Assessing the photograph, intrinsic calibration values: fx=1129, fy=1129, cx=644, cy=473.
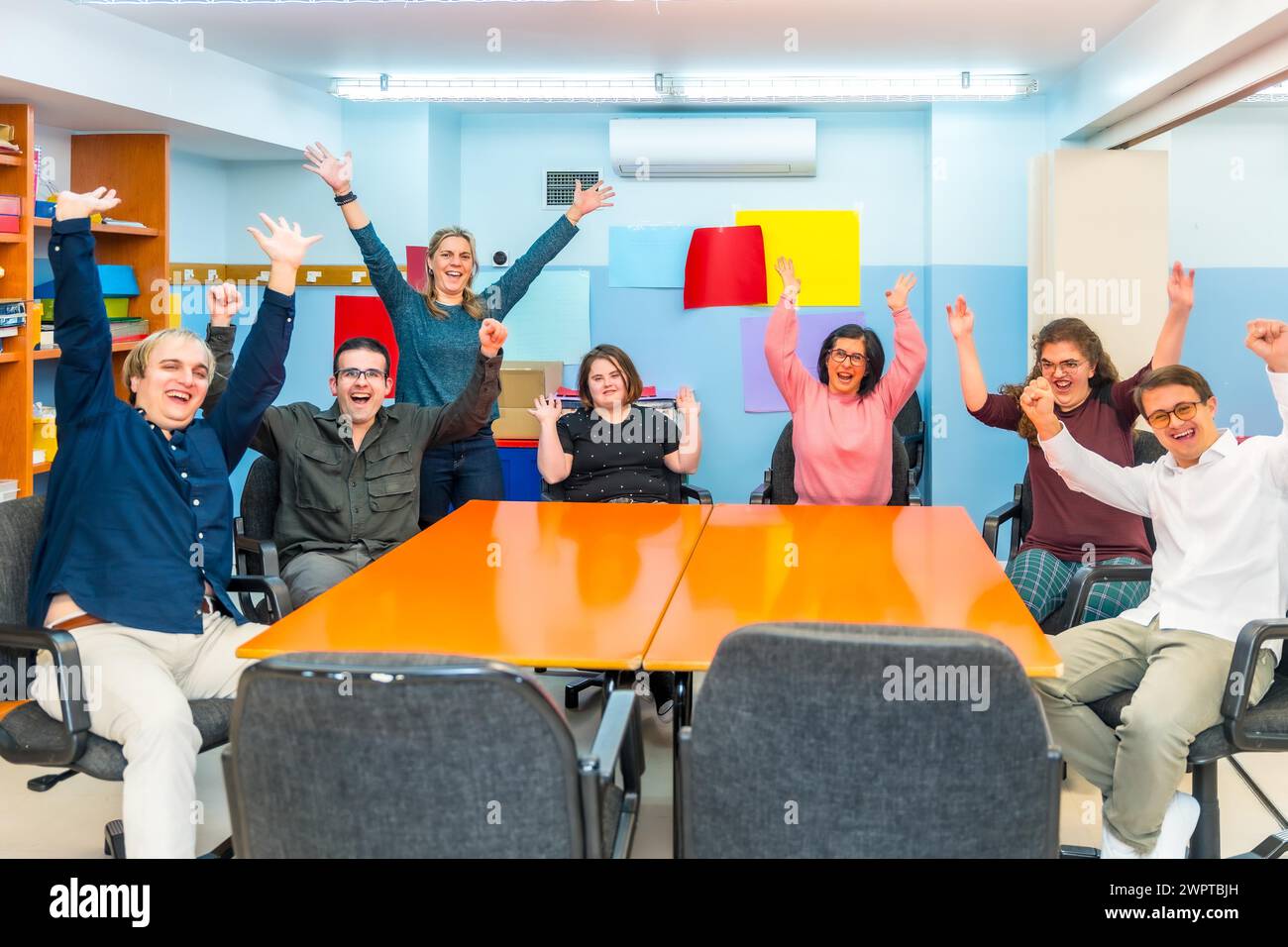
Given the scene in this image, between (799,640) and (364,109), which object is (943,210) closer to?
(364,109)

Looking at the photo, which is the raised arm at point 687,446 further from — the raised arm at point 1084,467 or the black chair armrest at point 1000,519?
the raised arm at point 1084,467

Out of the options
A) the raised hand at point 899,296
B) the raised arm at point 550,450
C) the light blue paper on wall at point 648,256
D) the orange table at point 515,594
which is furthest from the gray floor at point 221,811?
the light blue paper on wall at point 648,256

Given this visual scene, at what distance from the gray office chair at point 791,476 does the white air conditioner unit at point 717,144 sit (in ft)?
7.65

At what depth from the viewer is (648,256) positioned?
634 centimetres

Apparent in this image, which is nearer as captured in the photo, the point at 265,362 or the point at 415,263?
the point at 265,362

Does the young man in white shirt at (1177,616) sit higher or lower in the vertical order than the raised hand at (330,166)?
lower

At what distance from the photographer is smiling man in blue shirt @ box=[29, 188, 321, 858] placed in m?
2.29

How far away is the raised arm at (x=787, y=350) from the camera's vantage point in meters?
4.06

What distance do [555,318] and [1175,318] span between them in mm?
3679

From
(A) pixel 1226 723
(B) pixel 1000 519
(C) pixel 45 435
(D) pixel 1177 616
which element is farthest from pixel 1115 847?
(C) pixel 45 435

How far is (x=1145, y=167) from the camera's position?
519cm

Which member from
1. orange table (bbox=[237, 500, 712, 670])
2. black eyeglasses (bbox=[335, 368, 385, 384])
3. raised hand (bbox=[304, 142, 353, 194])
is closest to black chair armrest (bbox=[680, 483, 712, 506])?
orange table (bbox=[237, 500, 712, 670])

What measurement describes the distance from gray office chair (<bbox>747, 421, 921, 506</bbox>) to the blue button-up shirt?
2105 millimetres

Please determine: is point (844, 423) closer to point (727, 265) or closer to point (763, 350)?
point (763, 350)
